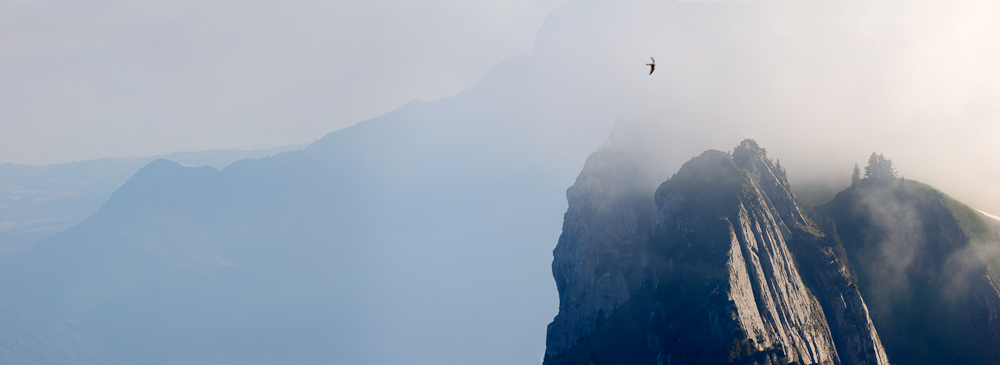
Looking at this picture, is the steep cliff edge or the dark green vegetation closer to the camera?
the dark green vegetation

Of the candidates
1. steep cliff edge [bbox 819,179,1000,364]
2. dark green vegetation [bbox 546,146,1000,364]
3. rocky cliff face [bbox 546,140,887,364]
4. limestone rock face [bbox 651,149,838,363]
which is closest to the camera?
rocky cliff face [bbox 546,140,887,364]

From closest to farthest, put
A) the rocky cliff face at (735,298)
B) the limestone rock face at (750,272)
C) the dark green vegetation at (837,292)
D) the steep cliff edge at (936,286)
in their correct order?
the rocky cliff face at (735,298)
the limestone rock face at (750,272)
the dark green vegetation at (837,292)
the steep cliff edge at (936,286)

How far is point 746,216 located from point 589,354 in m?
62.9

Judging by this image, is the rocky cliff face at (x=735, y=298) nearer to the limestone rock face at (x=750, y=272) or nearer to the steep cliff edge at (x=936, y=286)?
the limestone rock face at (x=750, y=272)

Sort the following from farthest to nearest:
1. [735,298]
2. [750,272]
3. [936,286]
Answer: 1. [936,286]
2. [750,272]
3. [735,298]

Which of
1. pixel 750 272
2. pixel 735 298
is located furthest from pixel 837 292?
pixel 735 298

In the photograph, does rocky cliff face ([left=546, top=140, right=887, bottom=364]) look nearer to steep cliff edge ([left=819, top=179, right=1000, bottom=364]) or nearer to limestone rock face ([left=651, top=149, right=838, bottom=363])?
limestone rock face ([left=651, top=149, right=838, bottom=363])

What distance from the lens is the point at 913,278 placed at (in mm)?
190500

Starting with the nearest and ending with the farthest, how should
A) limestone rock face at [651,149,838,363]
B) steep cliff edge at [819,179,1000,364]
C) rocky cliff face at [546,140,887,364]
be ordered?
rocky cliff face at [546,140,887,364] < limestone rock face at [651,149,838,363] < steep cliff edge at [819,179,1000,364]

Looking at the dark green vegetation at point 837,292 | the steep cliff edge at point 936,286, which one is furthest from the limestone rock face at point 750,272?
the steep cliff edge at point 936,286

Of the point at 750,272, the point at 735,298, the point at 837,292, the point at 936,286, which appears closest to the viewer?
the point at 735,298

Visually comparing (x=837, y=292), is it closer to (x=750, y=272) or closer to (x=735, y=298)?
(x=750, y=272)

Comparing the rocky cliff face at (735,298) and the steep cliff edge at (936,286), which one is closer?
the rocky cliff face at (735,298)

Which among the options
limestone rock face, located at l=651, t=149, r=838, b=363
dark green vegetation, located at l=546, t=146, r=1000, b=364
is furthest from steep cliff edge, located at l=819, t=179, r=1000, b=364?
limestone rock face, located at l=651, t=149, r=838, b=363
